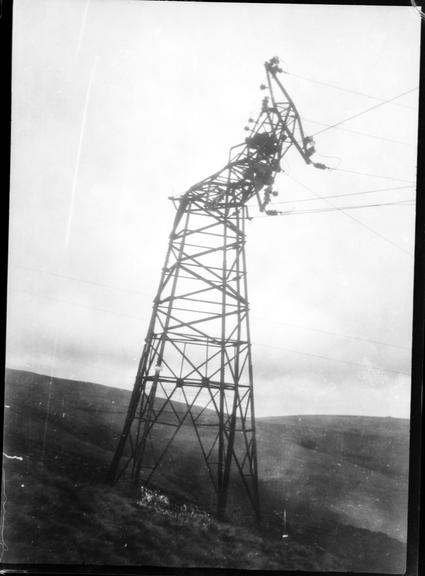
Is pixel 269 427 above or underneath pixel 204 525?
above

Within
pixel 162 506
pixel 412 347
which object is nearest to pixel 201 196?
pixel 412 347

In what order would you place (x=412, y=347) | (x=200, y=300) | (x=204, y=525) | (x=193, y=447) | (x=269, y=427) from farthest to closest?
1. (x=269, y=427)
2. (x=193, y=447)
3. (x=200, y=300)
4. (x=204, y=525)
5. (x=412, y=347)

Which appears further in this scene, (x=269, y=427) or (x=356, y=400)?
(x=269, y=427)

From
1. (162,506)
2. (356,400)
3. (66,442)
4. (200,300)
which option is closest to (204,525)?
(162,506)

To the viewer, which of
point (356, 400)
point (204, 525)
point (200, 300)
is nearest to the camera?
point (204, 525)

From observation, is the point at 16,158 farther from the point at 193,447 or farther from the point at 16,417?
the point at 193,447

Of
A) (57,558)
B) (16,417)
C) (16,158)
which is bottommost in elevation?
(57,558)

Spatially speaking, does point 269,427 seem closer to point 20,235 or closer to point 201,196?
point 201,196
